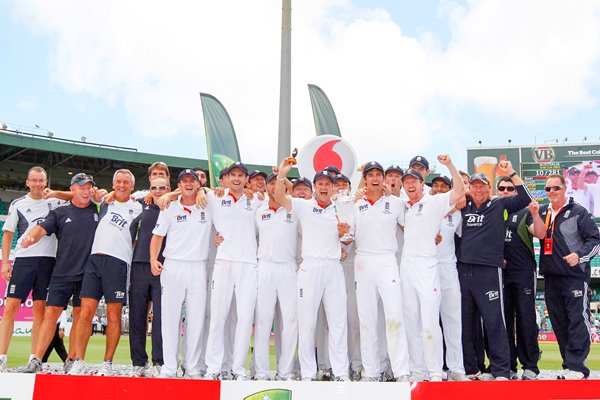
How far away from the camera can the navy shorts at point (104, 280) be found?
6320mm

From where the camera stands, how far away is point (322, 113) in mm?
17453

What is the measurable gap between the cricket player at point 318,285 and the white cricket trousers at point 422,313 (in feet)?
2.35

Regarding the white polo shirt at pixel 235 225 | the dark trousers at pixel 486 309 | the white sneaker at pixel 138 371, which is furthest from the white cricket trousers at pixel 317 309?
the white sneaker at pixel 138 371

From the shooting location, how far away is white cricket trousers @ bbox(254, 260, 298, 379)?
6095 mm

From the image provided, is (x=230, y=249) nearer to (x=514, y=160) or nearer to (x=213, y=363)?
(x=213, y=363)

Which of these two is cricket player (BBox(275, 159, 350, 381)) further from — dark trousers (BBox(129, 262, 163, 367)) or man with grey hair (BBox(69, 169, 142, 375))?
man with grey hair (BBox(69, 169, 142, 375))

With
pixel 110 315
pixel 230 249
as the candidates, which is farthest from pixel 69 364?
pixel 230 249

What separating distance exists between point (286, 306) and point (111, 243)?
2.24 m

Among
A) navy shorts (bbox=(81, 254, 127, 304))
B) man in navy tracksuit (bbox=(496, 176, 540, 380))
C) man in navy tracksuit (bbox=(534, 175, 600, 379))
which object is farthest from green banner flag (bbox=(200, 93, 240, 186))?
man in navy tracksuit (bbox=(534, 175, 600, 379))

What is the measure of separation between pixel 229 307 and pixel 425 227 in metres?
2.40

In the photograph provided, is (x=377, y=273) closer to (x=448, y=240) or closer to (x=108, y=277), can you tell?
(x=448, y=240)

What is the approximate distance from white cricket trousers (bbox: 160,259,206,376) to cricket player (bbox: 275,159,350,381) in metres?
1.16

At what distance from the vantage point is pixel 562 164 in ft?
108

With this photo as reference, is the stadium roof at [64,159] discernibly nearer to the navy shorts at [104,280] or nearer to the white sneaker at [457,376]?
the navy shorts at [104,280]
